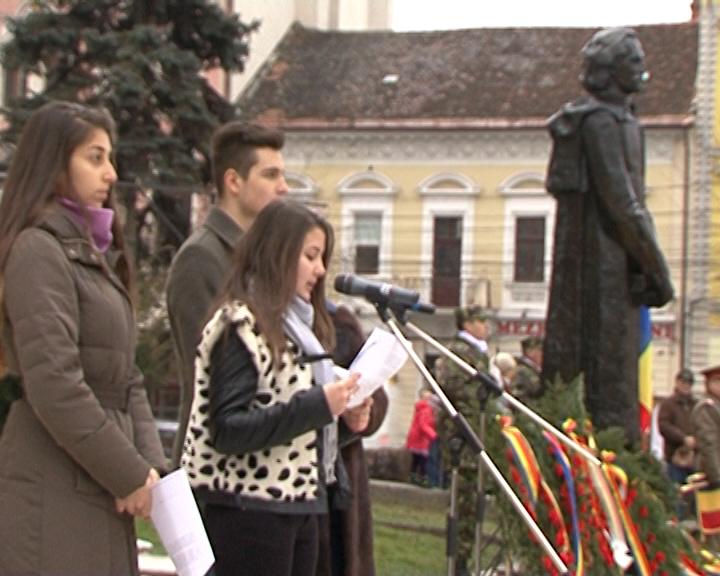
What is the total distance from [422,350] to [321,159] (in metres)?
7.47

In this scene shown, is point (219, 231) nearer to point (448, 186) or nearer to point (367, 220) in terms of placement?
point (448, 186)

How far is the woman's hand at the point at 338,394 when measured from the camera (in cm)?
452

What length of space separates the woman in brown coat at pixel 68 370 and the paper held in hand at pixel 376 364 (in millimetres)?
626

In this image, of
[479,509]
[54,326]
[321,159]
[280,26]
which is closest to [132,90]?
[321,159]

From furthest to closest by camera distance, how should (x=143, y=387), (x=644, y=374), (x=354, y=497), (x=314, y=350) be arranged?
(x=644, y=374) → (x=354, y=497) → (x=314, y=350) → (x=143, y=387)

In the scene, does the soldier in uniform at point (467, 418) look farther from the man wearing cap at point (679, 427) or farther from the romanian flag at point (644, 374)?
the man wearing cap at point (679, 427)

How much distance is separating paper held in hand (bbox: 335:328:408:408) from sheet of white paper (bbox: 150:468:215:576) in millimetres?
700

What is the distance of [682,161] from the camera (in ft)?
119

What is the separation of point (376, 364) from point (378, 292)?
35.1 inches

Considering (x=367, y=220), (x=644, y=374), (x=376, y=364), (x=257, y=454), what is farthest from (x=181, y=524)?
(x=367, y=220)

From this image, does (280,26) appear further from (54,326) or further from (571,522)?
(54,326)

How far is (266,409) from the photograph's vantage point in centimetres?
453

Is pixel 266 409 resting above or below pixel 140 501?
above

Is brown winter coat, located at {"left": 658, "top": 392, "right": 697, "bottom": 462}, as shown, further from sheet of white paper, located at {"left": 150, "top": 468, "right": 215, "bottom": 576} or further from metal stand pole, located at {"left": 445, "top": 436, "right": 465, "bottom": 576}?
sheet of white paper, located at {"left": 150, "top": 468, "right": 215, "bottom": 576}
